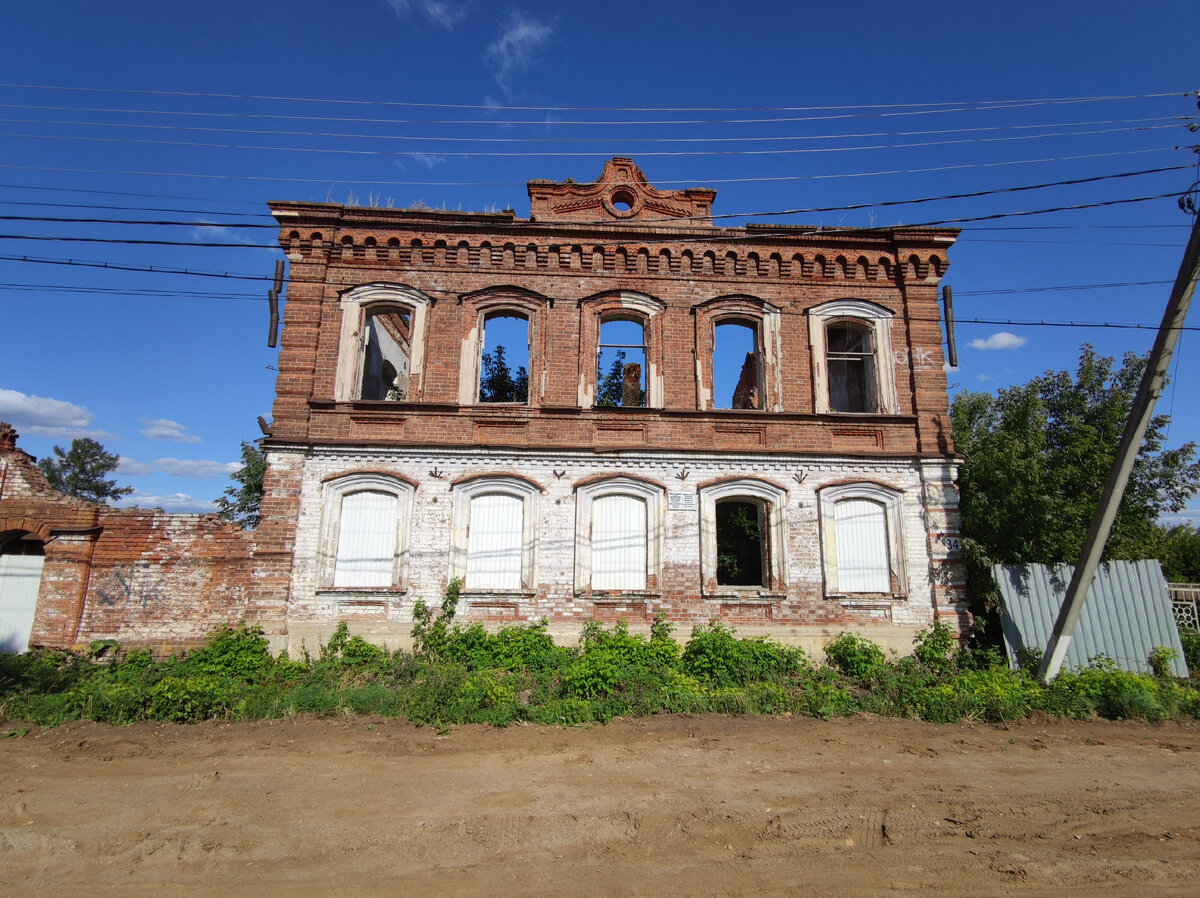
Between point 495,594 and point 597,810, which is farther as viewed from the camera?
point 495,594

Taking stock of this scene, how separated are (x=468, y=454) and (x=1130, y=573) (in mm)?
11528

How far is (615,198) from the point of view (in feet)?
40.1

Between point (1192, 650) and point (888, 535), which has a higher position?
point (888, 535)

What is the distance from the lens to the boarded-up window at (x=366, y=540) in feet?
33.6

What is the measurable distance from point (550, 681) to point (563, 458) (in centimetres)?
373

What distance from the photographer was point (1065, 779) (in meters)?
6.43

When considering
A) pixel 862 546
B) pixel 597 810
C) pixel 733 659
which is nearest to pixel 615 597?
pixel 733 659

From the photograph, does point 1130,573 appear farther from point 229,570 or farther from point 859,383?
point 229,570

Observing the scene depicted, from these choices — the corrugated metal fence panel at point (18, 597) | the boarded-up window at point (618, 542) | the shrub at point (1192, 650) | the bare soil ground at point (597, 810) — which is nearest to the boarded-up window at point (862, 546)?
the bare soil ground at point (597, 810)

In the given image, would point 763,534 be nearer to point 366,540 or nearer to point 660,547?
point 660,547

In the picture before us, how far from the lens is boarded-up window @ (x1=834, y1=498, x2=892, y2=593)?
10680mm

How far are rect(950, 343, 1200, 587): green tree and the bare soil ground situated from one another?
3.32 meters

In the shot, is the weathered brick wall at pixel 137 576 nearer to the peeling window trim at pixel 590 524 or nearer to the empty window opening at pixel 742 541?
the peeling window trim at pixel 590 524

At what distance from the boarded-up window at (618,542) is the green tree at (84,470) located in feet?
146
